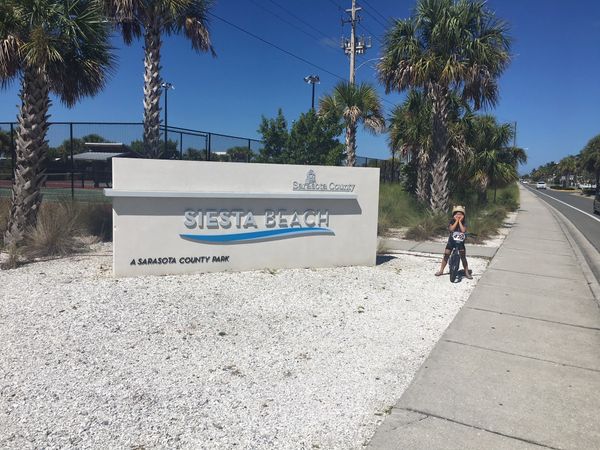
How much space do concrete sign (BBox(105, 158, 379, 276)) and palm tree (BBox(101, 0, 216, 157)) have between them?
5752 mm

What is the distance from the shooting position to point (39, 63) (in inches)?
333

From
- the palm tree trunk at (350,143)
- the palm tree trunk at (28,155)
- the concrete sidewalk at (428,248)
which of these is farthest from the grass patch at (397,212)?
the palm tree trunk at (28,155)

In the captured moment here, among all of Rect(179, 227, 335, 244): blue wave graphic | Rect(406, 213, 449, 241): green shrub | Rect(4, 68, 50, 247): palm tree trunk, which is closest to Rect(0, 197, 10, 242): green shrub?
Rect(4, 68, 50, 247): palm tree trunk

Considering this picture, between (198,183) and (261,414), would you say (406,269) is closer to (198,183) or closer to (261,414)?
(198,183)

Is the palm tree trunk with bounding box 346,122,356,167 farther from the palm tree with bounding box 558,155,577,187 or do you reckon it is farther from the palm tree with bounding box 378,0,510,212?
the palm tree with bounding box 558,155,577,187

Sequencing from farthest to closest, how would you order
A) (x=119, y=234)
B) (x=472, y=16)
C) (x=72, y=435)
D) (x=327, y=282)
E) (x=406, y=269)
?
(x=472, y=16)
(x=406, y=269)
(x=327, y=282)
(x=119, y=234)
(x=72, y=435)

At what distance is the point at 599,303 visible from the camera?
24.3ft

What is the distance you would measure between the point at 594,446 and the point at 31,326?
5.19m

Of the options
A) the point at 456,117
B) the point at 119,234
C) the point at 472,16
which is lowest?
the point at 119,234

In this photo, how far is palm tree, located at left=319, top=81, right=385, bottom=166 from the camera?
20641 millimetres

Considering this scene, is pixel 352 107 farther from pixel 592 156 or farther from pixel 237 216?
pixel 592 156

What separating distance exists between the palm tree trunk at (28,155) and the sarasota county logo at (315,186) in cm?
504

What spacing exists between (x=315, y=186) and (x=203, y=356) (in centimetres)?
467

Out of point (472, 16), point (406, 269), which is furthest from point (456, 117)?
point (406, 269)
